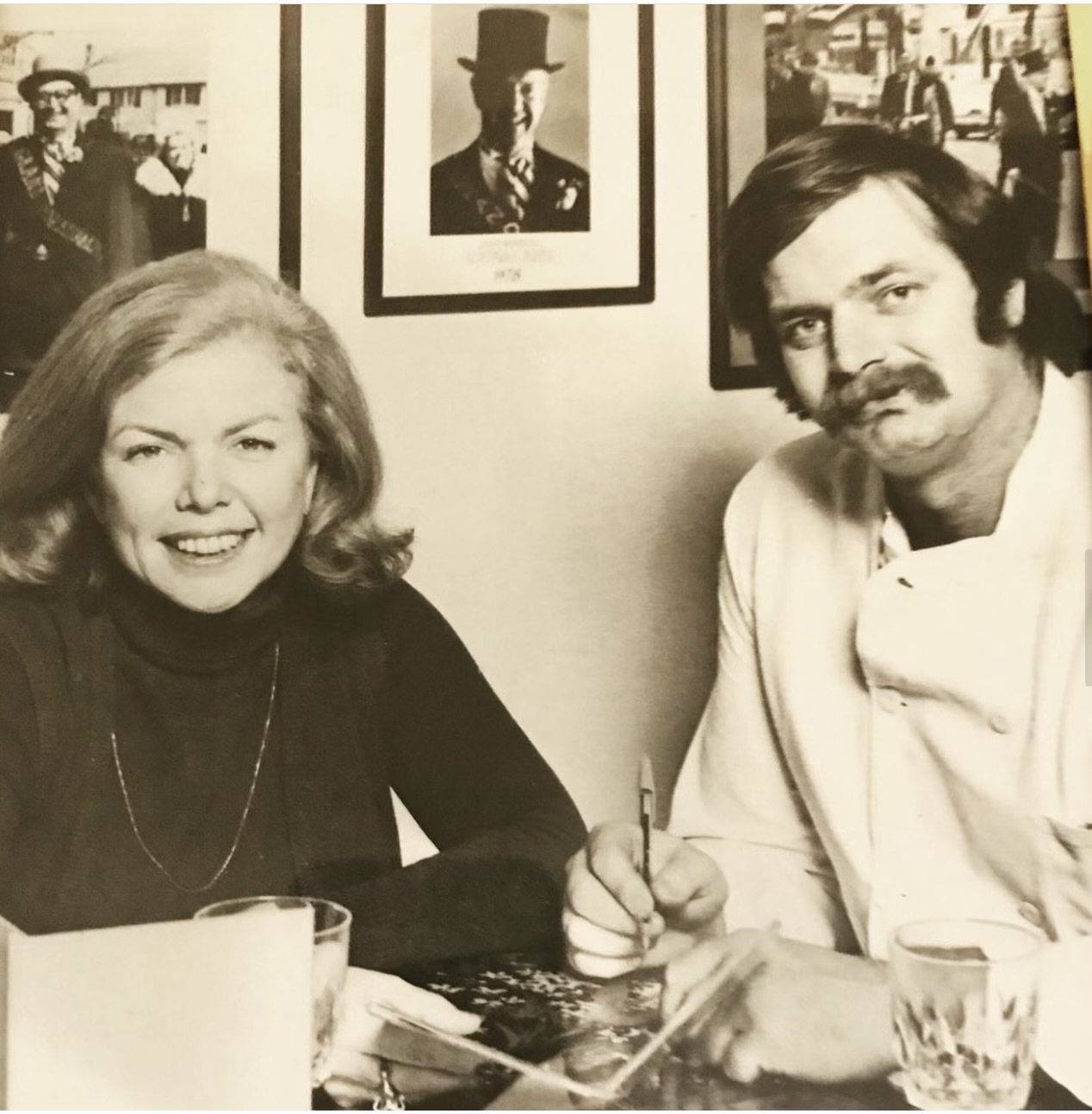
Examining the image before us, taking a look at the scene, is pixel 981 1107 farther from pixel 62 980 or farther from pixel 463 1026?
pixel 62 980

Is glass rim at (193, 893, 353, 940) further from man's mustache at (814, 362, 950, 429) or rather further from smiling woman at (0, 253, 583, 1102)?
man's mustache at (814, 362, 950, 429)

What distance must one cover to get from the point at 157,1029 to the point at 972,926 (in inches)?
24.5

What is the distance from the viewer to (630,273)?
1.01 m

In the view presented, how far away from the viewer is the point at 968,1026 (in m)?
0.87

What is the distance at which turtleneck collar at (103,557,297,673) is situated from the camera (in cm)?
98

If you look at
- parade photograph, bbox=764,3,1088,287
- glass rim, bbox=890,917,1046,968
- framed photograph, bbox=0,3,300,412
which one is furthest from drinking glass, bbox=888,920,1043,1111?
framed photograph, bbox=0,3,300,412

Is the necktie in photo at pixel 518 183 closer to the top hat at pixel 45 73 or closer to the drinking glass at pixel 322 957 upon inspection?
the top hat at pixel 45 73

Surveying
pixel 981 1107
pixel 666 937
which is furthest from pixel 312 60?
pixel 981 1107

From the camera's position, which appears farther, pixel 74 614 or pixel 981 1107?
pixel 74 614

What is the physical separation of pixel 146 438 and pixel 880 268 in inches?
24.1

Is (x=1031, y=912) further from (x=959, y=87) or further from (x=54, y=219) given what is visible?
(x=54, y=219)

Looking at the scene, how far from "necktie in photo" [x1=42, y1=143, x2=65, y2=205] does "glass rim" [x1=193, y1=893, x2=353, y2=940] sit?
2.04 feet

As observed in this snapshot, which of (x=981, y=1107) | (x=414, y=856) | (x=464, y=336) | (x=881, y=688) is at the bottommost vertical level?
(x=981, y=1107)

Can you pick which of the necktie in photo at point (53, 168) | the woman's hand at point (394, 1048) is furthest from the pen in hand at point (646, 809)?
the necktie in photo at point (53, 168)
